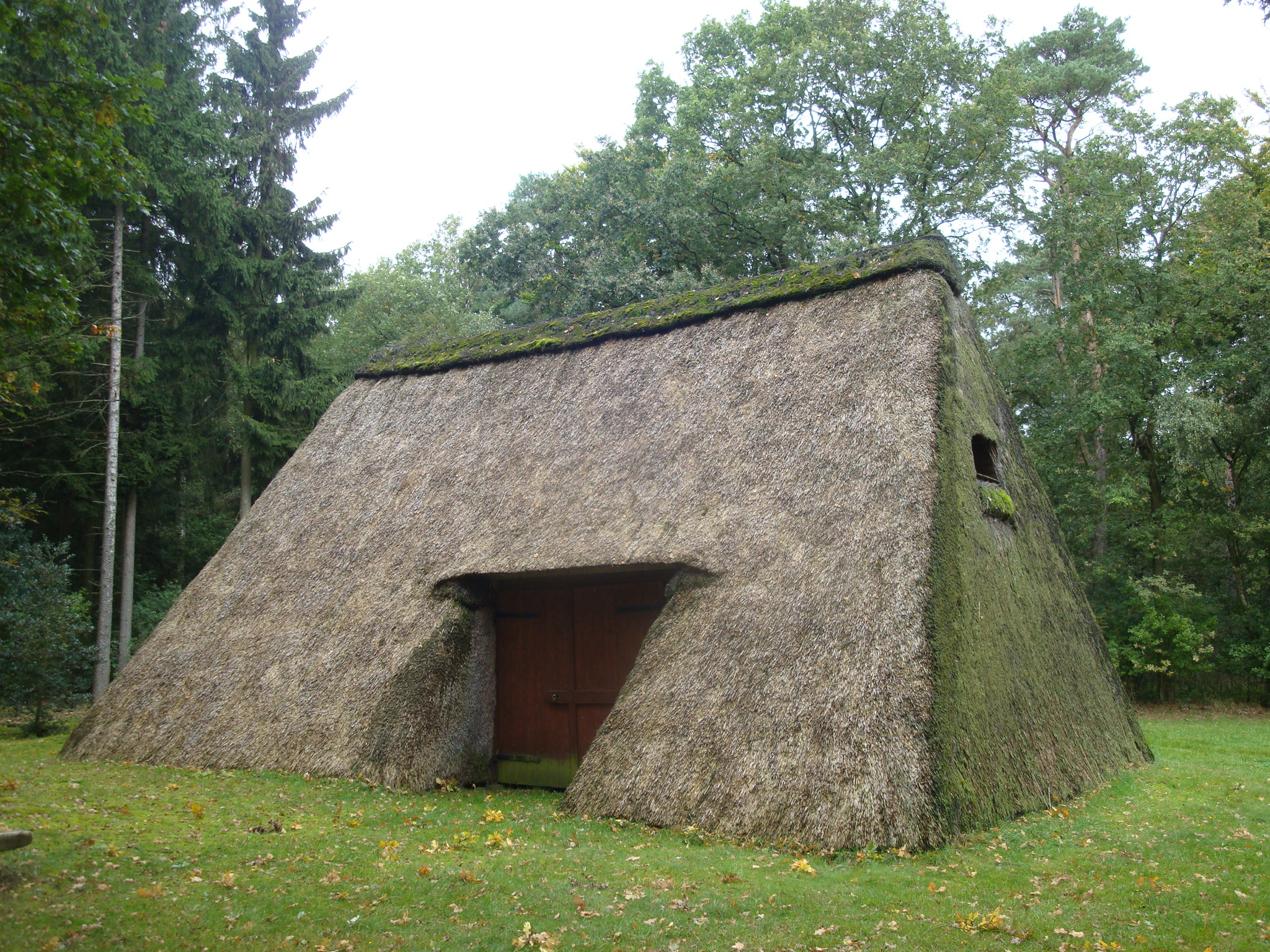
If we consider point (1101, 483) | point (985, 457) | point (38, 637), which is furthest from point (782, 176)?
point (38, 637)

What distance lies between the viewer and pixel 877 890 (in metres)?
5.45

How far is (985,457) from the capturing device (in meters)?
10.3

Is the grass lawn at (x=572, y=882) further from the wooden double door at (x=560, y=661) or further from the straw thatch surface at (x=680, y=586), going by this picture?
the wooden double door at (x=560, y=661)

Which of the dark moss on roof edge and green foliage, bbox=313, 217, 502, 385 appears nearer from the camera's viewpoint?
the dark moss on roof edge

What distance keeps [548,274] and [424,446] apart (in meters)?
13.0

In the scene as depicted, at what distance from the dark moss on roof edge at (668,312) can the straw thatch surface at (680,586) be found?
180 millimetres

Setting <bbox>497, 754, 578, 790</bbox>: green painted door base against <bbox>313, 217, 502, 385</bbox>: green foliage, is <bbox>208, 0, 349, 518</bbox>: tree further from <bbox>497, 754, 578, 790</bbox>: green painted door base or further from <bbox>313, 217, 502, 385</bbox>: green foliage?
<bbox>497, 754, 578, 790</bbox>: green painted door base

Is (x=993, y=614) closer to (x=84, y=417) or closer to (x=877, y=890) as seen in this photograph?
(x=877, y=890)

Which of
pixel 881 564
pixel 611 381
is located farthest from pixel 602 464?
pixel 881 564

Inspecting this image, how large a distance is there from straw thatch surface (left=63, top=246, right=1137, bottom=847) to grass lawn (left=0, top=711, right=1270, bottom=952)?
1.94 feet

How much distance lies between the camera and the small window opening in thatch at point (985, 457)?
1009cm

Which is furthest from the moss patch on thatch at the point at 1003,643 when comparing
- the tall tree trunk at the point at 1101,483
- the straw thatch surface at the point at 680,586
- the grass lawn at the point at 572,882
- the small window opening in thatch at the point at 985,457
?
the tall tree trunk at the point at 1101,483

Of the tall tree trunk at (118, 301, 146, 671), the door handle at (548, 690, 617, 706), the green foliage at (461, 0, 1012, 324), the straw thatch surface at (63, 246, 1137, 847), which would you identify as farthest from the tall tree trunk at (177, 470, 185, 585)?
the door handle at (548, 690, 617, 706)

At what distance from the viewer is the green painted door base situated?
10.3 metres
